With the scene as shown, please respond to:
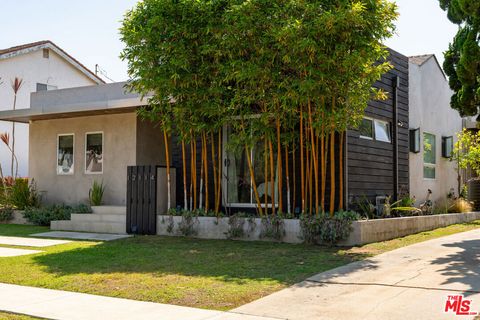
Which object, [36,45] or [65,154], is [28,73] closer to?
[36,45]

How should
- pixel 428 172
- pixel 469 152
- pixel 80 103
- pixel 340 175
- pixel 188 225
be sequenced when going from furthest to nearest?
pixel 428 172, pixel 469 152, pixel 80 103, pixel 188 225, pixel 340 175

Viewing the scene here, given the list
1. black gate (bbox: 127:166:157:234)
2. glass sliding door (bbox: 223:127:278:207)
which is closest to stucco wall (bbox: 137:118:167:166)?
black gate (bbox: 127:166:157:234)

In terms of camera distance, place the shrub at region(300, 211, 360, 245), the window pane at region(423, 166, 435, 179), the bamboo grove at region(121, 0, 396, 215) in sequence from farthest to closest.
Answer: the window pane at region(423, 166, 435, 179) < the shrub at region(300, 211, 360, 245) < the bamboo grove at region(121, 0, 396, 215)

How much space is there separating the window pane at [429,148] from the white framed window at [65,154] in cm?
1026

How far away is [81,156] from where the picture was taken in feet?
50.9

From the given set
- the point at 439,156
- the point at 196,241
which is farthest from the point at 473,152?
the point at 196,241

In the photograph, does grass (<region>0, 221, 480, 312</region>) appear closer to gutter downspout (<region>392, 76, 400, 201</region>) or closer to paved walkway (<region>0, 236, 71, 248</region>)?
paved walkway (<region>0, 236, 71, 248</region>)

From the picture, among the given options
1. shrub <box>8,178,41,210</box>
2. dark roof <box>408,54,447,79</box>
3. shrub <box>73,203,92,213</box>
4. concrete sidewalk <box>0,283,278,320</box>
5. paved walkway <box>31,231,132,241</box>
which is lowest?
concrete sidewalk <box>0,283,278,320</box>

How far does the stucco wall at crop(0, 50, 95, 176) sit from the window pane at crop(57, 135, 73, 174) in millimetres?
8194

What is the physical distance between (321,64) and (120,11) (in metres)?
4.54

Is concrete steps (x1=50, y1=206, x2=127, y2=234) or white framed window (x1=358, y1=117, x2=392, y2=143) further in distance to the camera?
concrete steps (x1=50, y1=206, x2=127, y2=234)

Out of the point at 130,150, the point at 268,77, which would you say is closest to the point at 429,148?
the point at 268,77

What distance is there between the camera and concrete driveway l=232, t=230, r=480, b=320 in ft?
17.2

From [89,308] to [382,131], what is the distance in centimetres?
946
